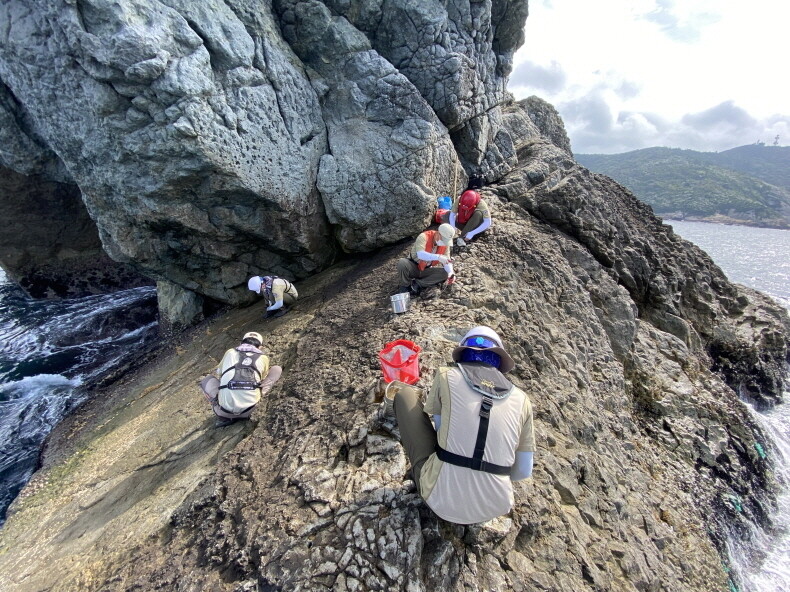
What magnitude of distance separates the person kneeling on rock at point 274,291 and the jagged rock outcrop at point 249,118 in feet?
4.32

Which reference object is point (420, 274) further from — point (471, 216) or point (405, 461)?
point (405, 461)

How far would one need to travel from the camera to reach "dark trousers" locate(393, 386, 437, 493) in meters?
3.83

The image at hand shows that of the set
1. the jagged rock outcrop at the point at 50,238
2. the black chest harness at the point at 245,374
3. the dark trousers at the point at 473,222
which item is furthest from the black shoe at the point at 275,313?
the jagged rock outcrop at the point at 50,238

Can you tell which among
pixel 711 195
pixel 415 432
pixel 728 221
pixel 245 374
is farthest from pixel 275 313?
pixel 711 195

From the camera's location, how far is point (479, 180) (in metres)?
12.3

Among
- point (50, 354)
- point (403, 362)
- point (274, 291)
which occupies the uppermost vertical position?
point (403, 362)

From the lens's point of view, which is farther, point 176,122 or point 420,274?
point 420,274

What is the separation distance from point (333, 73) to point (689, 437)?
41.8ft

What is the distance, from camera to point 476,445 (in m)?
3.33

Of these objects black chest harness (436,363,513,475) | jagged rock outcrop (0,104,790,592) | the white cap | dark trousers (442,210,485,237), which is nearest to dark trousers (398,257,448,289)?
jagged rock outcrop (0,104,790,592)

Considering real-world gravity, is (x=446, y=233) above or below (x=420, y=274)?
above

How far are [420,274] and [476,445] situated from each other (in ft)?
16.4

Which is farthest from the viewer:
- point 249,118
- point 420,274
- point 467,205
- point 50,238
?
point 50,238

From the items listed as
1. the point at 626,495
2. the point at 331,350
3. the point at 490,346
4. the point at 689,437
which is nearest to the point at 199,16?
the point at 331,350
